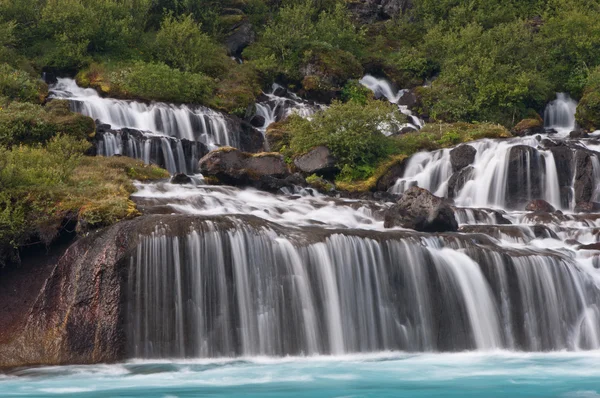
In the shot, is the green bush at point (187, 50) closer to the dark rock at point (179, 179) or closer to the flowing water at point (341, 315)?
the dark rock at point (179, 179)

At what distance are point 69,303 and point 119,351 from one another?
1469 millimetres

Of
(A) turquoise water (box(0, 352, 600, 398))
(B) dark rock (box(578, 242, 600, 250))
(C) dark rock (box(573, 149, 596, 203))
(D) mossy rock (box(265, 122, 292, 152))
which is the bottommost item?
(A) turquoise water (box(0, 352, 600, 398))

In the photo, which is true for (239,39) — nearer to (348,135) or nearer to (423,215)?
(348,135)

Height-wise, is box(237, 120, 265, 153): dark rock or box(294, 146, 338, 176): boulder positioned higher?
box(237, 120, 265, 153): dark rock

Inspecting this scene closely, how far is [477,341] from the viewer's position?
15445 mm

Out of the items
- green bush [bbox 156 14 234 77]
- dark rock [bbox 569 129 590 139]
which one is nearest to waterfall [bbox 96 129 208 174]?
green bush [bbox 156 14 234 77]

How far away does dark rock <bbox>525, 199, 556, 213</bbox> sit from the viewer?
23.5 meters

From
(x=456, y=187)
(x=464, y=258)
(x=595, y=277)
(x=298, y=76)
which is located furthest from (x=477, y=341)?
(x=298, y=76)

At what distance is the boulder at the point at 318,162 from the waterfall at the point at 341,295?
10692 millimetres

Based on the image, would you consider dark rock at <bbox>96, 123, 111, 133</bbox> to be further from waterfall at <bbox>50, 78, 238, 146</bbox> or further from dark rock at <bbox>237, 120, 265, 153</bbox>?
dark rock at <bbox>237, 120, 265, 153</bbox>

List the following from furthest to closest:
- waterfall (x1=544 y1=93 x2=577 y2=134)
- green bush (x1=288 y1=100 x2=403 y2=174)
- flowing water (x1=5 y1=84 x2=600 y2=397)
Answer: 1. waterfall (x1=544 y1=93 x2=577 y2=134)
2. green bush (x1=288 y1=100 x2=403 y2=174)
3. flowing water (x1=5 y1=84 x2=600 y2=397)

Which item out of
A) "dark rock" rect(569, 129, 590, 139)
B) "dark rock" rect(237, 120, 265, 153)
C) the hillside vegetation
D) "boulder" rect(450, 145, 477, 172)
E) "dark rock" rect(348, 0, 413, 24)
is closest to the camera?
the hillside vegetation

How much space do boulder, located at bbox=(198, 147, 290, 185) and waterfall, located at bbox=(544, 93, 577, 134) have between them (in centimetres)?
1854

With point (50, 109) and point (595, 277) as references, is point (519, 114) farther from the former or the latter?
point (50, 109)
